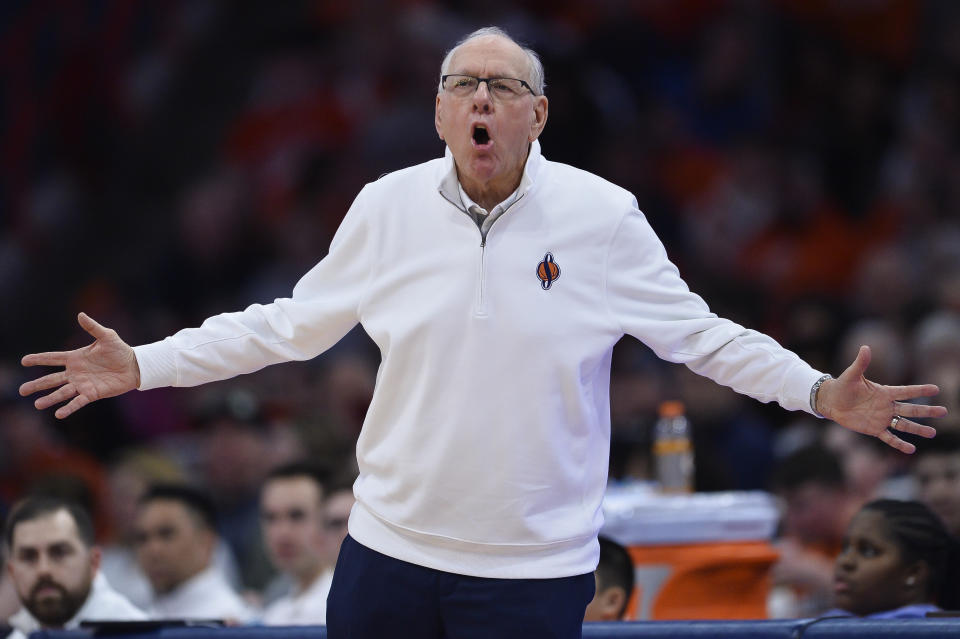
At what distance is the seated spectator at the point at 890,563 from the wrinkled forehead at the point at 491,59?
2081 millimetres

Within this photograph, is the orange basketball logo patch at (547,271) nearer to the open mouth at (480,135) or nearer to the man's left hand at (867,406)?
the open mouth at (480,135)

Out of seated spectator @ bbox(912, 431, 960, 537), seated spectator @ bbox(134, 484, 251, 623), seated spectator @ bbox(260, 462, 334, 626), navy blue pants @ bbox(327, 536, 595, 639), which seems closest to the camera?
navy blue pants @ bbox(327, 536, 595, 639)

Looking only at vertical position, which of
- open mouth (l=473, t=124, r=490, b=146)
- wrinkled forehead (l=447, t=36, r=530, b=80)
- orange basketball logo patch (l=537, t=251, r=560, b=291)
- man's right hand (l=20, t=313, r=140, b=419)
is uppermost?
wrinkled forehead (l=447, t=36, r=530, b=80)

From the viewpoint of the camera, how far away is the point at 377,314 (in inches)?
125

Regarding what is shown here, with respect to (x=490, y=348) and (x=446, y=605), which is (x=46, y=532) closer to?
(x=446, y=605)

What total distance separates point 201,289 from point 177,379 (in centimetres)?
655

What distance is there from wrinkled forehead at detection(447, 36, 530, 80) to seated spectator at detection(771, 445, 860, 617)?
3258 mm

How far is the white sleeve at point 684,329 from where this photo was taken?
314 centimetres

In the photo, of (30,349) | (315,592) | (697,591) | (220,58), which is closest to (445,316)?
(697,591)

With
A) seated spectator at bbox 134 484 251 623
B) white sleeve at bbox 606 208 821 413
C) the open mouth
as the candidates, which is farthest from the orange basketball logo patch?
seated spectator at bbox 134 484 251 623

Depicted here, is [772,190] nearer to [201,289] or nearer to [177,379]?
[201,289]

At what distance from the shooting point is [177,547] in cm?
619

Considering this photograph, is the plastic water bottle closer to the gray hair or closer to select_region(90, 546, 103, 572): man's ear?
select_region(90, 546, 103, 572): man's ear

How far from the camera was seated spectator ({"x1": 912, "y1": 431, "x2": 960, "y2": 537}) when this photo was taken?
551 centimetres
